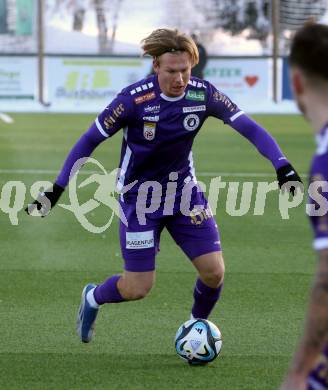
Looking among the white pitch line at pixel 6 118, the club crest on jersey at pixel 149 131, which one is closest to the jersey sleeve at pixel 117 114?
the club crest on jersey at pixel 149 131

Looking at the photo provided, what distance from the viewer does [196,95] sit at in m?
6.99

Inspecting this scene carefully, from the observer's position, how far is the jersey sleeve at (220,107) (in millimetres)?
7039

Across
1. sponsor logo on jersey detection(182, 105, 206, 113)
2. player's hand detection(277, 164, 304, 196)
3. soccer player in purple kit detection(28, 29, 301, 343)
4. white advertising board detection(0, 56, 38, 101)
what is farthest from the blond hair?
white advertising board detection(0, 56, 38, 101)

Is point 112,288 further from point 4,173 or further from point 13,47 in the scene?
point 13,47

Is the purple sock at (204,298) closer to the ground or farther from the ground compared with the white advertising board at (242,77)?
farther from the ground

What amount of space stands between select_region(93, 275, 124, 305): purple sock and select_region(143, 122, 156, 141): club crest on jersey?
946mm

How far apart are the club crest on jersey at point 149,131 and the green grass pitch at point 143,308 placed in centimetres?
145

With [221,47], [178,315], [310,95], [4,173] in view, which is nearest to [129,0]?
[221,47]

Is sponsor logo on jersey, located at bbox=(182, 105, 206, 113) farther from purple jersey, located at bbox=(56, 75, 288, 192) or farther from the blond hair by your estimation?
the blond hair

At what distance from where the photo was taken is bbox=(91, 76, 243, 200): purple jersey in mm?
6883

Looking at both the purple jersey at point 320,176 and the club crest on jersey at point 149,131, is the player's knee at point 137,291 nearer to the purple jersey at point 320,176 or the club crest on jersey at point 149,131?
the club crest on jersey at point 149,131

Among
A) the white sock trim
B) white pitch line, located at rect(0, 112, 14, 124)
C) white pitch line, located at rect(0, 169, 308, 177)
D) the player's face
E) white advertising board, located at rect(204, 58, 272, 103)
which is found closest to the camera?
the player's face

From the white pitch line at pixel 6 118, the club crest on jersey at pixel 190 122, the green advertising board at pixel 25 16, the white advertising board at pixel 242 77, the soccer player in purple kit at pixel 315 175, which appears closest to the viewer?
the soccer player in purple kit at pixel 315 175

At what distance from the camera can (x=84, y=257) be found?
34.4 ft
